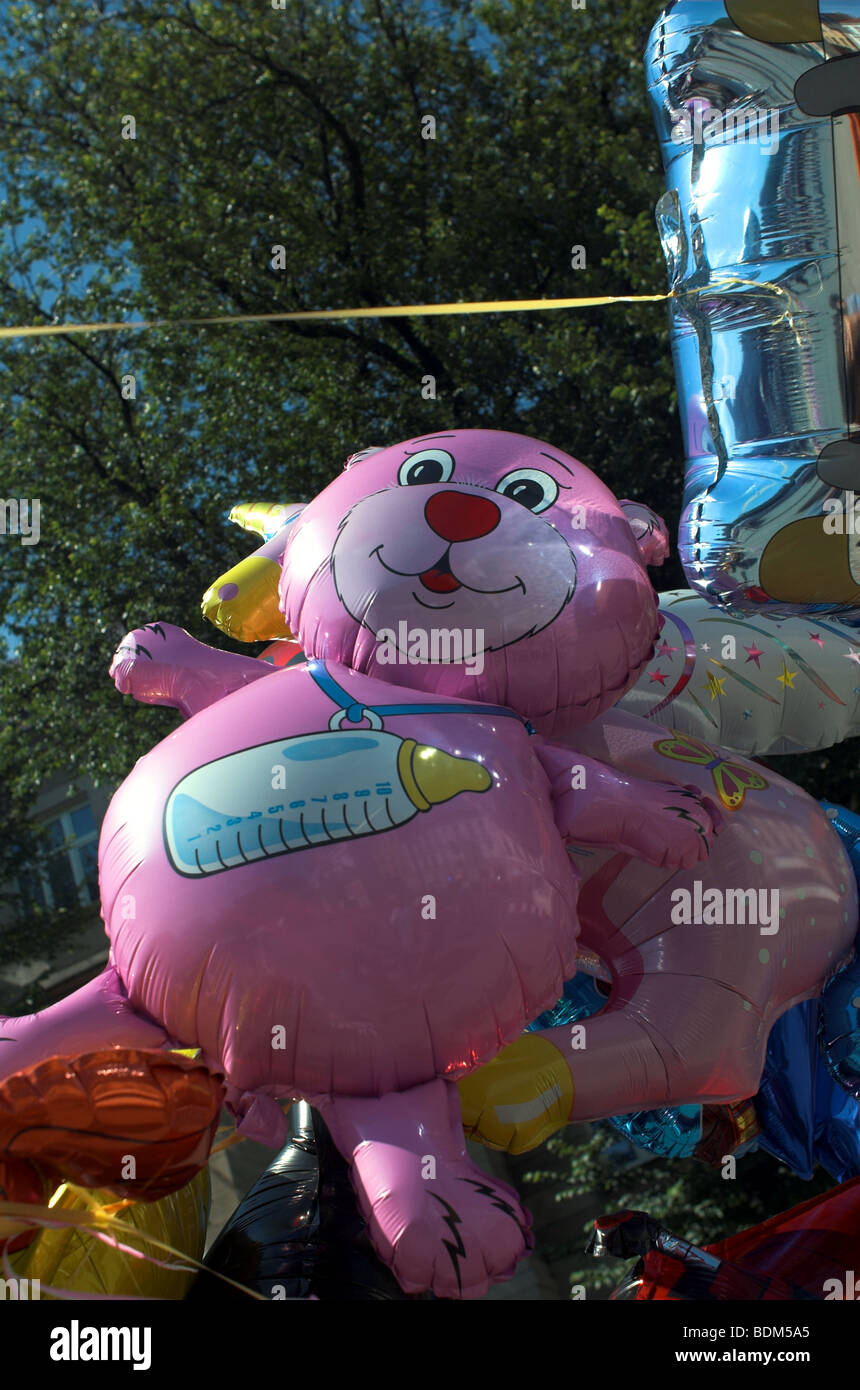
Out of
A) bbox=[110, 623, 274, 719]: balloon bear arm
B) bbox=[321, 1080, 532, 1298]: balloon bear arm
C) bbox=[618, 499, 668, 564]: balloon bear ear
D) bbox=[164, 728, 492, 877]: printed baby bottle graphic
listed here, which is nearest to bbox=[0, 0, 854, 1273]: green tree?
bbox=[618, 499, 668, 564]: balloon bear ear

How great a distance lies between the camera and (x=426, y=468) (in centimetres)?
300

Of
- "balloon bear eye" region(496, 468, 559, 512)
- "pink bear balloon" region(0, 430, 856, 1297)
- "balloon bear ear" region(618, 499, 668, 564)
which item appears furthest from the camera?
"balloon bear ear" region(618, 499, 668, 564)

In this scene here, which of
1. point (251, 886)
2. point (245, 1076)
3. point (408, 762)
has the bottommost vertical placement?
point (245, 1076)

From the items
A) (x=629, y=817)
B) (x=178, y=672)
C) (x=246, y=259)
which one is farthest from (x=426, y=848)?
(x=246, y=259)

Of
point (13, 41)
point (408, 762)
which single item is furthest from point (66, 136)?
point (408, 762)

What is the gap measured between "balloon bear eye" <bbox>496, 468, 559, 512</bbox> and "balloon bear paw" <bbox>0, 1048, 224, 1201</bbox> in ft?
4.59

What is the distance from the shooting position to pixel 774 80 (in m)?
3.37

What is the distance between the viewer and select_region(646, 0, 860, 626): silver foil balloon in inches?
130

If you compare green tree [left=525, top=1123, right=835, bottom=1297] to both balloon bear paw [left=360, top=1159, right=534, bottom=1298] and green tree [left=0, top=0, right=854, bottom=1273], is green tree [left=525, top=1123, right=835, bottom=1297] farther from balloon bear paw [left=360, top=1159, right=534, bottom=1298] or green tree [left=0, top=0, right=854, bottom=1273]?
balloon bear paw [left=360, top=1159, right=534, bottom=1298]

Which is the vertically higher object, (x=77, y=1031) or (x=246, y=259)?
(x=246, y=259)

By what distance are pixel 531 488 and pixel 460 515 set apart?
0.22 meters

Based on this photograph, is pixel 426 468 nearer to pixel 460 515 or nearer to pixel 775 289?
pixel 460 515

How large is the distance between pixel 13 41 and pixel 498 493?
8616 mm
